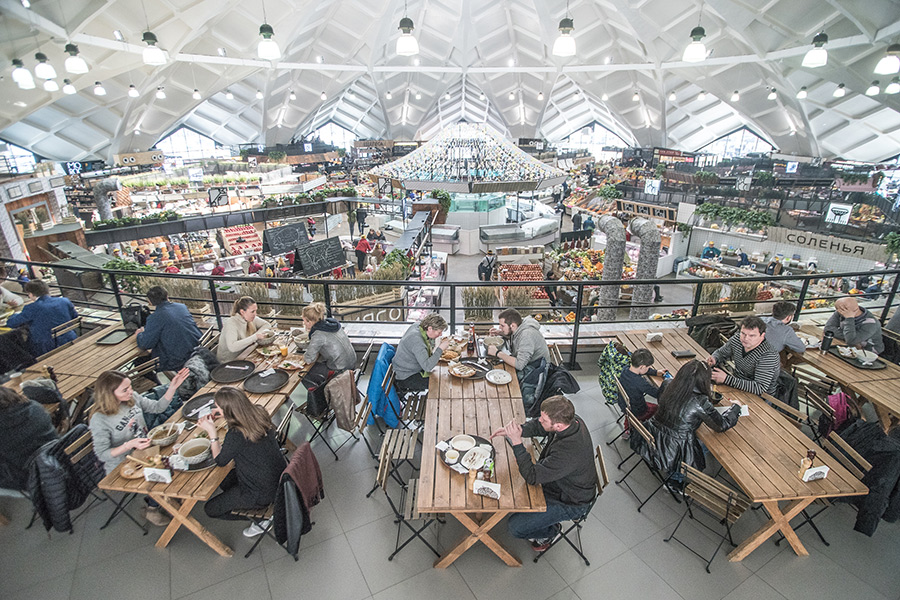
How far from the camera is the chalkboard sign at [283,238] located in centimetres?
988

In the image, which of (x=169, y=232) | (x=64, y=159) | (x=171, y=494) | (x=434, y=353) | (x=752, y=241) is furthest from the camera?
(x=64, y=159)

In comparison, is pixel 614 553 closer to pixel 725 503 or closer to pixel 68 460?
pixel 725 503

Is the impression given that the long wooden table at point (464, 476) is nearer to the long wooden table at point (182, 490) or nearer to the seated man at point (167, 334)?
the long wooden table at point (182, 490)

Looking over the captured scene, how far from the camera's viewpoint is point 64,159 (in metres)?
30.2

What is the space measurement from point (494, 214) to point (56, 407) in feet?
53.2

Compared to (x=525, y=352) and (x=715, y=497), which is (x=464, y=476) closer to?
(x=525, y=352)

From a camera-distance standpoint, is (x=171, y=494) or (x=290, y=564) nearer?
(x=171, y=494)

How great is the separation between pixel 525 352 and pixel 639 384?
0.90m

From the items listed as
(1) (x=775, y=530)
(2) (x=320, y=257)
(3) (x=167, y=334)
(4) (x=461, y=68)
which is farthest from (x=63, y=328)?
(4) (x=461, y=68)

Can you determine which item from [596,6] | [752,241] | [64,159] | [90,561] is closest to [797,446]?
[90,561]

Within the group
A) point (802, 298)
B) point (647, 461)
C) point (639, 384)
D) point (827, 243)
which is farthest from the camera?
point (827, 243)

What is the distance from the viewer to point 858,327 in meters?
3.97

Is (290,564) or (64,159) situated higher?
(64,159)

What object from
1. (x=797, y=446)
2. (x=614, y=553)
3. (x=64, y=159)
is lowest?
(x=614, y=553)
